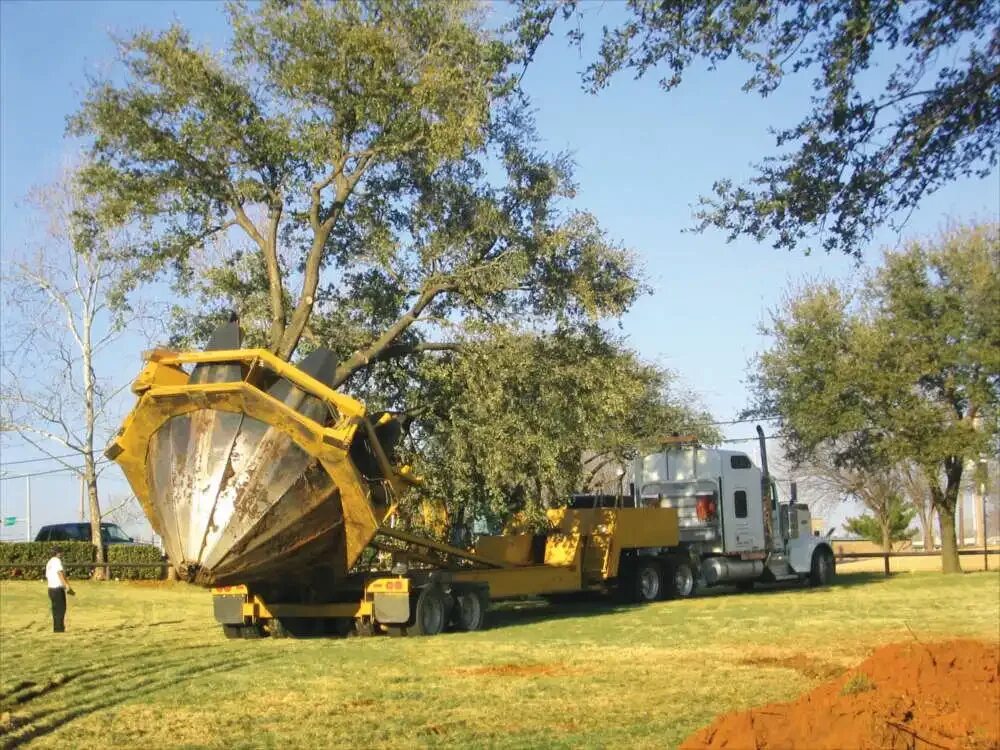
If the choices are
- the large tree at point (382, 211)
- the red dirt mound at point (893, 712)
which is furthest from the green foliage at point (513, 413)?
the red dirt mound at point (893, 712)

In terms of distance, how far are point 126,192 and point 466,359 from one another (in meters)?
7.48

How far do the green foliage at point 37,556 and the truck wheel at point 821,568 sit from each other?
75.8 feet

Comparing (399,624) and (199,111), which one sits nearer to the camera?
(399,624)

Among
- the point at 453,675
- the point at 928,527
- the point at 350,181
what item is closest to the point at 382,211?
the point at 350,181

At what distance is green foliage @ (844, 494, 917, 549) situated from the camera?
216 ft

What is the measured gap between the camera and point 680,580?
2959cm

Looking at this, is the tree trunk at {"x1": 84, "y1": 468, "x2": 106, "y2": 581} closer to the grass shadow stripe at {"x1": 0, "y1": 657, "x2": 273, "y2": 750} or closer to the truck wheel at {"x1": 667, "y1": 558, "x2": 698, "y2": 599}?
the truck wheel at {"x1": 667, "y1": 558, "x2": 698, "y2": 599}

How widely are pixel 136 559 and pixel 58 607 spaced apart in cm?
2090

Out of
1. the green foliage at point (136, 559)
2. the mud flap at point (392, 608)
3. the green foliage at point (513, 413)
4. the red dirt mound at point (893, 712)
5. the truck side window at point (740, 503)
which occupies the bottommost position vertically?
the red dirt mound at point (893, 712)

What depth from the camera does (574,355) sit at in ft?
82.7

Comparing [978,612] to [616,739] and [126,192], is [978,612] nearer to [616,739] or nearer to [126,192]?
[616,739]

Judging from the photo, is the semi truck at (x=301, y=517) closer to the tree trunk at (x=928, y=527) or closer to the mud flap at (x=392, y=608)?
the mud flap at (x=392, y=608)

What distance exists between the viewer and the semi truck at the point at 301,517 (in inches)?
634

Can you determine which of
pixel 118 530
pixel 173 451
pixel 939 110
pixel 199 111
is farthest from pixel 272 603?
pixel 118 530
